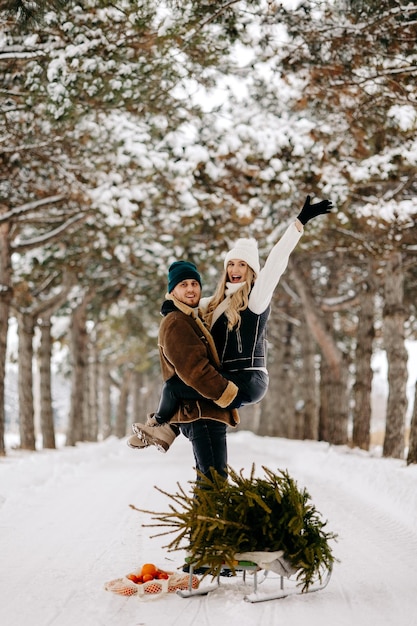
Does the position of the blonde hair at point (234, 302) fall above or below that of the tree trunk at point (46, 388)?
above

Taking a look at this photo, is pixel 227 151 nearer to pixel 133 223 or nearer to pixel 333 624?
pixel 133 223

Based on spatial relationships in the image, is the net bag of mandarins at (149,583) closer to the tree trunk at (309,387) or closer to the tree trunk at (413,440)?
the tree trunk at (413,440)

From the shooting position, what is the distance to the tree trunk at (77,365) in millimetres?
21469

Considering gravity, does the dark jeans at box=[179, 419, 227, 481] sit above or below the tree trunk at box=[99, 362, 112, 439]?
above

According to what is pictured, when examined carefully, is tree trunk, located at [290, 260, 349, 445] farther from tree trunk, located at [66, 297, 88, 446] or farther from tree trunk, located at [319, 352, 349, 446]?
tree trunk, located at [66, 297, 88, 446]

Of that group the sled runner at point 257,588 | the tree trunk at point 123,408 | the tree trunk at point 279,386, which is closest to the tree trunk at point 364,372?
the tree trunk at point 279,386

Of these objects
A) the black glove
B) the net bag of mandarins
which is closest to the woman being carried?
Result: the black glove

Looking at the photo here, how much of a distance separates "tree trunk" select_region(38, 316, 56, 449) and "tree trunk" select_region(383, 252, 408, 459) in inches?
379

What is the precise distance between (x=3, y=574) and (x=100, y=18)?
19.6ft

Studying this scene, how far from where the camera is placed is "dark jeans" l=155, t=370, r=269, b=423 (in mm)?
4645

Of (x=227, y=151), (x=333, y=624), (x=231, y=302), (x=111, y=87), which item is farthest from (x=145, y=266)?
(x=333, y=624)

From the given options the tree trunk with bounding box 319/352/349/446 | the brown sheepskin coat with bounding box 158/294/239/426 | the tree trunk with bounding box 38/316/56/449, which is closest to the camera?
the brown sheepskin coat with bounding box 158/294/239/426

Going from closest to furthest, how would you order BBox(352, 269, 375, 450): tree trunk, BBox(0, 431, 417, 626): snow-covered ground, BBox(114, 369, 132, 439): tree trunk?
BBox(0, 431, 417, 626): snow-covered ground, BBox(352, 269, 375, 450): tree trunk, BBox(114, 369, 132, 439): tree trunk

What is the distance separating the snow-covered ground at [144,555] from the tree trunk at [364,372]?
21.2 feet
